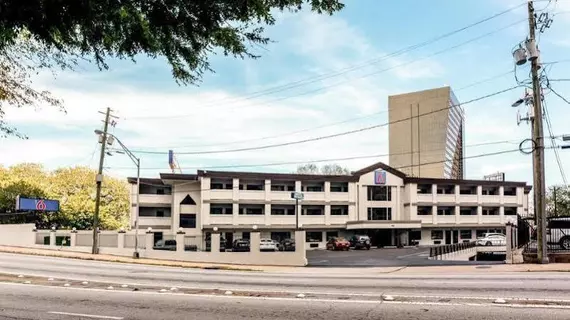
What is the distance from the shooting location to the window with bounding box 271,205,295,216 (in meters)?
59.1

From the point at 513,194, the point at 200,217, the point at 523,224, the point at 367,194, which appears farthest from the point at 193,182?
the point at 513,194

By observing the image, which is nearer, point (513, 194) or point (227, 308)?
point (227, 308)

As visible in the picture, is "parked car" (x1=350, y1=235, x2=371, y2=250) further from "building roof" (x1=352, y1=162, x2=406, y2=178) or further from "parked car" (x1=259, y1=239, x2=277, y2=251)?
"parked car" (x1=259, y1=239, x2=277, y2=251)

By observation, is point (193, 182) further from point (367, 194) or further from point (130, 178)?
point (367, 194)

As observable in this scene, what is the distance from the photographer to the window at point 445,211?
6650 cm

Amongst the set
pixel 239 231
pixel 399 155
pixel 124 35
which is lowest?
pixel 239 231

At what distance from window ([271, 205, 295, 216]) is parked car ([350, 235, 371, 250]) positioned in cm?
792

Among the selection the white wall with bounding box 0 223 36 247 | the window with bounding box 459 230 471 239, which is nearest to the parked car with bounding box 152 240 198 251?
the white wall with bounding box 0 223 36 247

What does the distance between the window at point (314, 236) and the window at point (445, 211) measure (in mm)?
16903

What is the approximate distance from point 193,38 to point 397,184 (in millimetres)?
62961

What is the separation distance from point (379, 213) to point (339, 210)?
18.8ft

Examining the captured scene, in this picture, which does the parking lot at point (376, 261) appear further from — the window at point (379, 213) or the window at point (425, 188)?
the window at point (425, 188)

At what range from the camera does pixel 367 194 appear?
209 feet

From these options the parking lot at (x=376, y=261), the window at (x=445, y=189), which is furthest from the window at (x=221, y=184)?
the window at (x=445, y=189)
